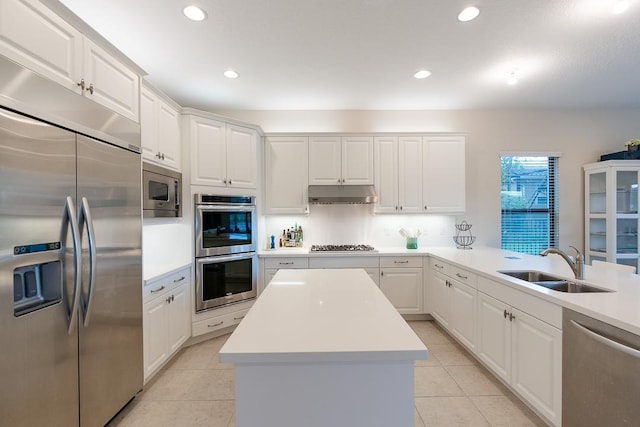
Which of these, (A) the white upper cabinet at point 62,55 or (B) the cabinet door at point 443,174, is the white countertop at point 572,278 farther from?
(A) the white upper cabinet at point 62,55

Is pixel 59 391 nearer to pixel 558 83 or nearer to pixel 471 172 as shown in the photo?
pixel 471 172

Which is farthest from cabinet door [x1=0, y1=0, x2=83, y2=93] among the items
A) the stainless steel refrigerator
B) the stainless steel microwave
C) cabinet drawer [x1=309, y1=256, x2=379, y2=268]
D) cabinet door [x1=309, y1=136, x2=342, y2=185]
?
cabinet drawer [x1=309, y1=256, x2=379, y2=268]

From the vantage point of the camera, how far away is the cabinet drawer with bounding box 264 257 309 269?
335 cm

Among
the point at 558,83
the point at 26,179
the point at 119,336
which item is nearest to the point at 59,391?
the point at 119,336

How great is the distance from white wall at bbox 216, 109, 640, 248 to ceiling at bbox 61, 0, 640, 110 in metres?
0.38

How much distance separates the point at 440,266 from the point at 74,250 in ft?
10.5

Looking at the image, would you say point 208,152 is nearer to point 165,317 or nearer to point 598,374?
point 165,317

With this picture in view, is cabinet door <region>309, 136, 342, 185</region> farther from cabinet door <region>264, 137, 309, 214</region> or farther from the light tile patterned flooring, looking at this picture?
the light tile patterned flooring

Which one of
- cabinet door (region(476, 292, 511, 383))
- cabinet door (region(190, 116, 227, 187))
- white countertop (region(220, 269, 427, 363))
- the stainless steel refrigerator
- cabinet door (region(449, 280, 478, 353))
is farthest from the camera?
cabinet door (region(190, 116, 227, 187))

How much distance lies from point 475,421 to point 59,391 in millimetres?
2467

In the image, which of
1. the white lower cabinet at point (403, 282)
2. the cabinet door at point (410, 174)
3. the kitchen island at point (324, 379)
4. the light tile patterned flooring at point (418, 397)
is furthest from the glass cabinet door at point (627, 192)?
the kitchen island at point (324, 379)

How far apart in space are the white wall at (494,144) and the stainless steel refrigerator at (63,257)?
2450mm

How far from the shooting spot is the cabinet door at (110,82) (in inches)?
64.3

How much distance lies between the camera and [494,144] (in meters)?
3.94
